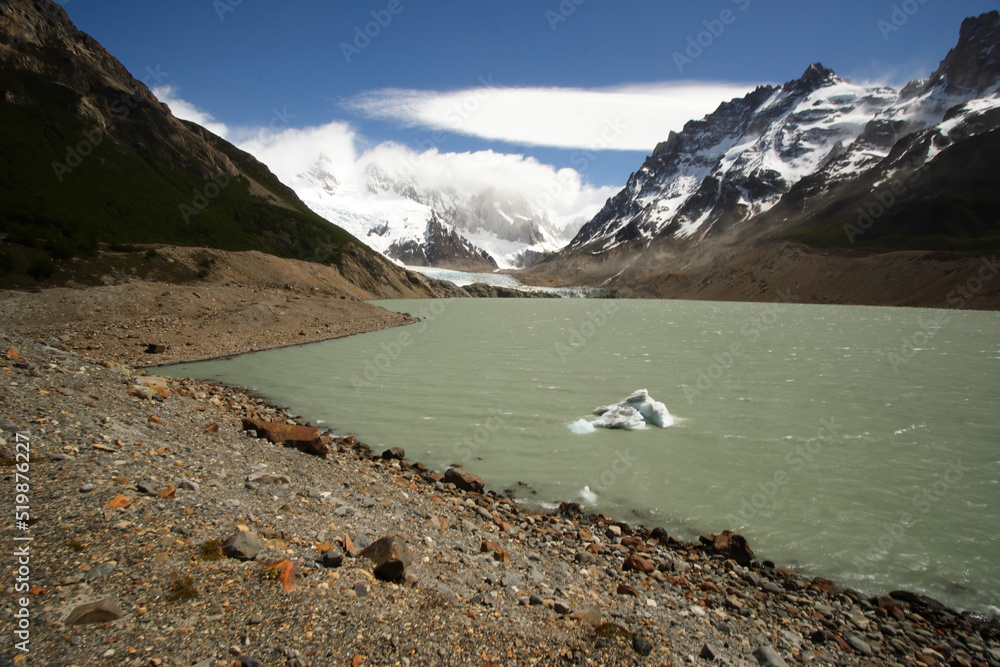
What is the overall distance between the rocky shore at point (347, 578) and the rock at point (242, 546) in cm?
2

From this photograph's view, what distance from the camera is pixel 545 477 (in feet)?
37.4

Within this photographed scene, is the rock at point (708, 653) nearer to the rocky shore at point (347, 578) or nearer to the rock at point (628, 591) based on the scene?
the rocky shore at point (347, 578)

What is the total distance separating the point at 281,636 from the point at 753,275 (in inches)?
7023

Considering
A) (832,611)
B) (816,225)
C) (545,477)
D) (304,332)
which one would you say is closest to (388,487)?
(545,477)

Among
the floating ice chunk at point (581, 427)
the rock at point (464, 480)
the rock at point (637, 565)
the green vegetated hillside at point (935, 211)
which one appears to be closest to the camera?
the rock at point (637, 565)

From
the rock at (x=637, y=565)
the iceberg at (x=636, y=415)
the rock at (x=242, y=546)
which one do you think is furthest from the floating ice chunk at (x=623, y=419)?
the rock at (x=242, y=546)

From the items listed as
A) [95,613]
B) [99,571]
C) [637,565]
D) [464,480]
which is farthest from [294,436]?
[637,565]

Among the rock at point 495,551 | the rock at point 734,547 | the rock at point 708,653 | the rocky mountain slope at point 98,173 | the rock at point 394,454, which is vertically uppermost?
the rocky mountain slope at point 98,173

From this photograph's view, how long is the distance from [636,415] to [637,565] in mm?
8189

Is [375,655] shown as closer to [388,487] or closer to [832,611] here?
[388,487]

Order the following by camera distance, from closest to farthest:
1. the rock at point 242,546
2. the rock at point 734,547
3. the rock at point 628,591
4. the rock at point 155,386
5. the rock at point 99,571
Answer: the rock at point 99,571
the rock at point 242,546
the rock at point 628,591
the rock at point 734,547
the rock at point 155,386

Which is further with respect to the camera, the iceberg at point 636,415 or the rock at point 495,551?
the iceberg at point 636,415

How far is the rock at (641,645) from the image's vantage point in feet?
17.2

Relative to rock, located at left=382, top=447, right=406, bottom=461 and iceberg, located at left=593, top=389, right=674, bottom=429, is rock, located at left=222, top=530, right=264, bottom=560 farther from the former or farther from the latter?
iceberg, located at left=593, top=389, right=674, bottom=429
